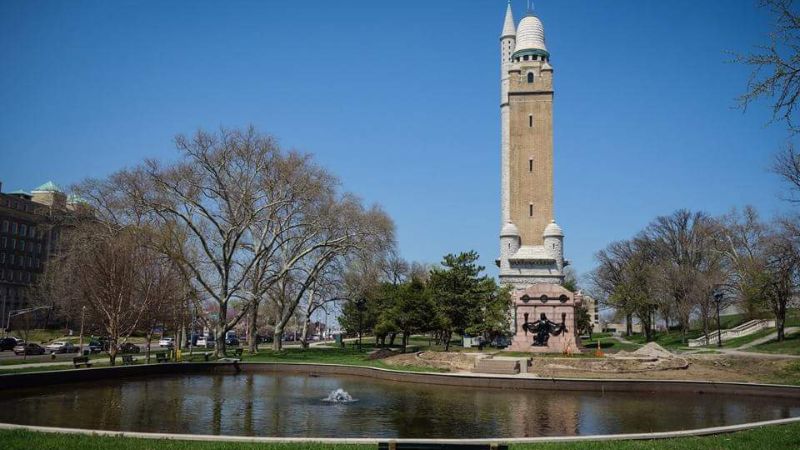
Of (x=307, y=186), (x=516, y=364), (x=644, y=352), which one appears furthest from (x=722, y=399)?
(x=307, y=186)

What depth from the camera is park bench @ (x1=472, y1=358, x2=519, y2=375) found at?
3009 centimetres

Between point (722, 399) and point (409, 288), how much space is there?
85.0 ft

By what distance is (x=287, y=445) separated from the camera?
12.2 meters

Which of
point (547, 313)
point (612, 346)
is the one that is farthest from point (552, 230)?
point (547, 313)

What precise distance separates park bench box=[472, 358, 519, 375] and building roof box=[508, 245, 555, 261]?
1346 inches

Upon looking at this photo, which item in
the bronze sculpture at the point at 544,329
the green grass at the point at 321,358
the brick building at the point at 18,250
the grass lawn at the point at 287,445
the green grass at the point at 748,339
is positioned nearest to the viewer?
the grass lawn at the point at 287,445

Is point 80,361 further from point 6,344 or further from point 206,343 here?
point 206,343

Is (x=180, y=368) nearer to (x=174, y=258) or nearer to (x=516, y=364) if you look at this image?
(x=174, y=258)

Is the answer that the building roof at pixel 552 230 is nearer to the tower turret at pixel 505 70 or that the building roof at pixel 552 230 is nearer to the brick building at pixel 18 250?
the tower turret at pixel 505 70

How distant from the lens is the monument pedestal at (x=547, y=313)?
43.2m

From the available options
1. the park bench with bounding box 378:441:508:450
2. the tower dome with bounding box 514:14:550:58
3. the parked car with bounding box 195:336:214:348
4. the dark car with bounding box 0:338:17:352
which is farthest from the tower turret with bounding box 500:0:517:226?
the park bench with bounding box 378:441:508:450

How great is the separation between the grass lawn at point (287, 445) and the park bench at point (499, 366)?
16624 millimetres

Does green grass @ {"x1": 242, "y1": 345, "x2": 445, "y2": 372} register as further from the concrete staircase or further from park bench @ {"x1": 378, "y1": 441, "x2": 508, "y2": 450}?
the concrete staircase

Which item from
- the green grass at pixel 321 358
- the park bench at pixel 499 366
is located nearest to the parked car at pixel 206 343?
the green grass at pixel 321 358
